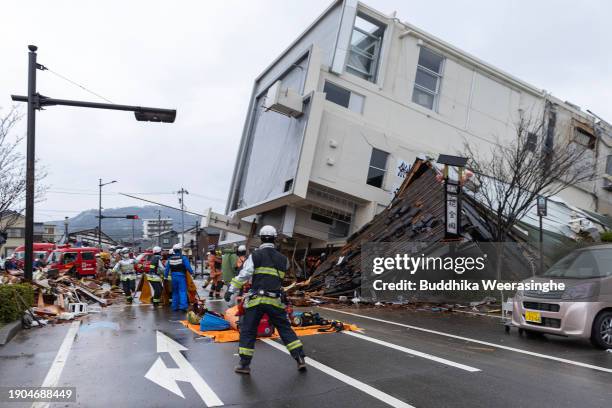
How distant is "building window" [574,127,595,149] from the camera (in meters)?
27.9

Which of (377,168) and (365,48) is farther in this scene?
(365,48)

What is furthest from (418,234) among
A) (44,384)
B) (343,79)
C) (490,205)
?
(44,384)

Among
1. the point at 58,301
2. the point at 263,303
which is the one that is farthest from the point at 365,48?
the point at 263,303

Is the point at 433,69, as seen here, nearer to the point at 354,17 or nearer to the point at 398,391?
the point at 354,17

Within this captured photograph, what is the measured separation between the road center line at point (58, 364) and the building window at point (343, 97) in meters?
15.3

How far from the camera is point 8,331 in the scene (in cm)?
848

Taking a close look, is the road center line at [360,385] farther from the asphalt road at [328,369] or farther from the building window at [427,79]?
the building window at [427,79]

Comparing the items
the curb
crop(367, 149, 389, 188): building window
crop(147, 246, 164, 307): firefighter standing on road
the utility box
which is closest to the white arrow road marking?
the curb

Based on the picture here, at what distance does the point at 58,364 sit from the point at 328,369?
3.91m

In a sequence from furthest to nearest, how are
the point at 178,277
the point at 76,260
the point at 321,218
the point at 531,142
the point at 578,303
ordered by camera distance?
1. the point at 76,260
2. the point at 321,218
3. the point at 531,142
4. the point at 178,277
5. the point at 578,303

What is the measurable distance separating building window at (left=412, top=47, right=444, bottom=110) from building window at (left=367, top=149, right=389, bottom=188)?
3577mm

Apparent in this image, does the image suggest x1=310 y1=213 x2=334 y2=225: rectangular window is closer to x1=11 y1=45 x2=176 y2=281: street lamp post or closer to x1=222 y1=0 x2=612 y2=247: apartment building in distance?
x1=222 y1=0 x2=612 y2=247: apartment building in distance

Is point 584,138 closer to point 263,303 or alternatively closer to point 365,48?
point 365,48

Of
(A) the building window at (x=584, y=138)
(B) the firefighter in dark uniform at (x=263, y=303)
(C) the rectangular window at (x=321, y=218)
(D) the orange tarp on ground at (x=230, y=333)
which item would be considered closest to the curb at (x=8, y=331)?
(D) the orange tarp on ground at (x=230, y=333)
